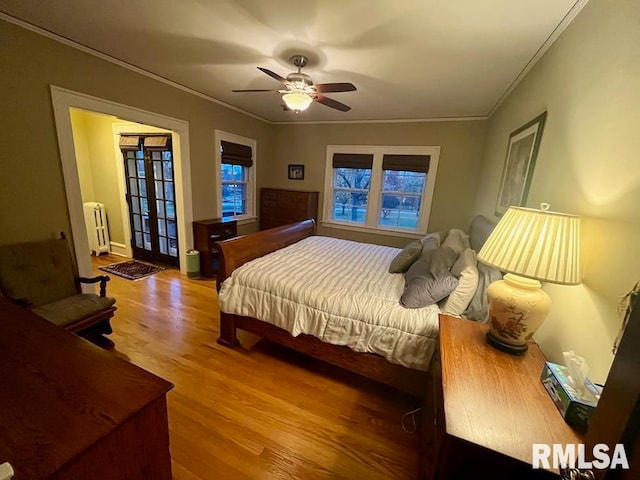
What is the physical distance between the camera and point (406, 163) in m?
4.09

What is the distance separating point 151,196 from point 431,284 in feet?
13.3

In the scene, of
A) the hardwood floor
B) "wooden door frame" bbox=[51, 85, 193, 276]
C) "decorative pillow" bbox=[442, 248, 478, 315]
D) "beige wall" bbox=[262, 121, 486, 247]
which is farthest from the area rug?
"decorative pillow" bbox=[442, 248, 478, 315]

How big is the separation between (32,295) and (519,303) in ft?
10.5

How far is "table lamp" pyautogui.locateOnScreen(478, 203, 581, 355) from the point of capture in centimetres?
97

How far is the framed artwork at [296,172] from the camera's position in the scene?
4.80m

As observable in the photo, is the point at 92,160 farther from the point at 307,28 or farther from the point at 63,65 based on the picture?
the point at 307,28

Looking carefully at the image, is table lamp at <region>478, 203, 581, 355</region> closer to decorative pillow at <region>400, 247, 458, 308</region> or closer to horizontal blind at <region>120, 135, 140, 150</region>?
decorative pillow at <region>400, 247, 458, 308</region>

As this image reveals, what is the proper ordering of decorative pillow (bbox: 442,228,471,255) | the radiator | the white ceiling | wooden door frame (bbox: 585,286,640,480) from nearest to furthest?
wooden door frame (bbox: 585,286,640,480) → the white ceiling → decorative pillow (bbox: 442,228,471,255) → the radiator

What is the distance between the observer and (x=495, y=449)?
2.40ft

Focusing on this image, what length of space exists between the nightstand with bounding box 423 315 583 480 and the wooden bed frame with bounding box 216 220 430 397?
0.63 m

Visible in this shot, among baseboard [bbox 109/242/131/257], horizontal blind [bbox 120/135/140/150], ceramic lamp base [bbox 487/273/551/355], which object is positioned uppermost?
horizontal blind [bbox 120/135/140/150]

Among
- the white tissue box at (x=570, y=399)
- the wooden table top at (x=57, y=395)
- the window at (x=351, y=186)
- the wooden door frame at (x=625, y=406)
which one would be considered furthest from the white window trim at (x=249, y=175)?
the wooden door frame at (x=625, y=406)

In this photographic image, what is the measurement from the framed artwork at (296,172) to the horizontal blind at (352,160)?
658 millimetres

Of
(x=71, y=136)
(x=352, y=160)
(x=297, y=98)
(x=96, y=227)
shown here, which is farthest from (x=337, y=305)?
(x=96, y=227)
